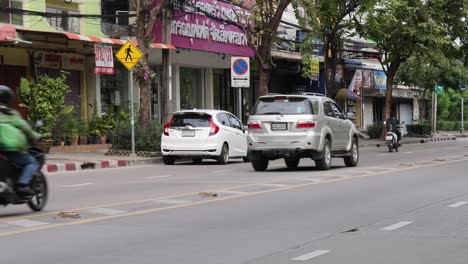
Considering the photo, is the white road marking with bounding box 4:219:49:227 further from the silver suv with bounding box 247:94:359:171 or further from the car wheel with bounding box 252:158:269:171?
the car wheel with bounding box 252:158:269:171

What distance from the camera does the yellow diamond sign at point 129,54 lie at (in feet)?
72.9

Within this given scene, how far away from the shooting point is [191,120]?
2161 centimetres

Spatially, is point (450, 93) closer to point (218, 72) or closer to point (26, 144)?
point (218, 72)

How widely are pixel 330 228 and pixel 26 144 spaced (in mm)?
4103

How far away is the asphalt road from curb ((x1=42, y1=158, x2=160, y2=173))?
380 cm

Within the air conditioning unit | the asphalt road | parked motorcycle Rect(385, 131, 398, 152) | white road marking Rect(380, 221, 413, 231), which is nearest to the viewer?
the asphalt road

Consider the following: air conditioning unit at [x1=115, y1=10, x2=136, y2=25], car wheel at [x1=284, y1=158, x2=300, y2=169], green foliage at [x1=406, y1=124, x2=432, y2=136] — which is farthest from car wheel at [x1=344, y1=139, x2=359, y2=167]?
green foliage at [x1=406, y1=124, x2=432, y2=136]

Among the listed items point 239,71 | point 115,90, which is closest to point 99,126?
point 115,90

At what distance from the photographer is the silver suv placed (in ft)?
57.9

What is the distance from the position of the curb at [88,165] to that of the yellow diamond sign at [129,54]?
299 centimetres

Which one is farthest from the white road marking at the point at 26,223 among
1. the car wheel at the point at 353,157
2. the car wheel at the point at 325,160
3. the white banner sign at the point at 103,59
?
the white banner sign at the point at 103,59

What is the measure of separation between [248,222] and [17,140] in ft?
10.3

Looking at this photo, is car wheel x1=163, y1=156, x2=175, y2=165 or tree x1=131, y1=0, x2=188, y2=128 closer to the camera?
car wheel x1=163, y1=156, x2=175, y2=165

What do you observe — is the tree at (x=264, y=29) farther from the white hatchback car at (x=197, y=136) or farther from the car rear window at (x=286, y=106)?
the car rear window at (x=286, y=106)
